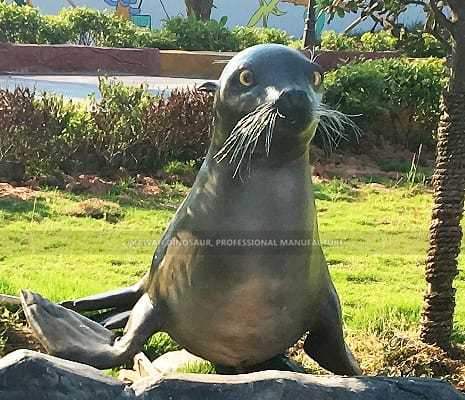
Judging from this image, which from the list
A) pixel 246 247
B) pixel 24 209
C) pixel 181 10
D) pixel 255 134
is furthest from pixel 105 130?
pixel 181 10

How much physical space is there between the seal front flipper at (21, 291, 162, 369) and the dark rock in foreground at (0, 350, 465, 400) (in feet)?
2.20

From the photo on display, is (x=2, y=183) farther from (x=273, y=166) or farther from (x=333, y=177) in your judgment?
(x=273, y=166)

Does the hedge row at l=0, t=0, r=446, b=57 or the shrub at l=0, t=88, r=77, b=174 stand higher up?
the hedge row at l=0, t=0, r=446, b=57

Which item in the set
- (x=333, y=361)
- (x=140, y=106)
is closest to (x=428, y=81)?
(x=140, y=106)

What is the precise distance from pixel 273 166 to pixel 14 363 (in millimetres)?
1063

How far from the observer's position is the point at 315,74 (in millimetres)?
2656

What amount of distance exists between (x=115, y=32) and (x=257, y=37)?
3.51 metres

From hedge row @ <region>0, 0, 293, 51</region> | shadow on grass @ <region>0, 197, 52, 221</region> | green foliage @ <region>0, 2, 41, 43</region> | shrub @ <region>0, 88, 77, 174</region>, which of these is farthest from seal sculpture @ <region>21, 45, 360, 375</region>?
hedge row @ <region>0, 0, 293, 51</region>

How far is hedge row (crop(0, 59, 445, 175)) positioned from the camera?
7.91 meters

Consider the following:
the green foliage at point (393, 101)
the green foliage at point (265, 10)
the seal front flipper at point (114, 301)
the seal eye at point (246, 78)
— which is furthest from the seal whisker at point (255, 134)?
the green foliage at point (393, 101)

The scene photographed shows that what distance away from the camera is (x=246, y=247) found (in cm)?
270

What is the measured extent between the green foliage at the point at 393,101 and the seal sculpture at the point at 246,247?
23.7ft

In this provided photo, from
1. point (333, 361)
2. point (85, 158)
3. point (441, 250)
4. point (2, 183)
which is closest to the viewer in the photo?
point (333, 361)

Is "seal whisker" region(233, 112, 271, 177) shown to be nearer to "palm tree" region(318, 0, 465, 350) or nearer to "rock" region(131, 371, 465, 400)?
"rock" region(131, 371, 465, 400)
